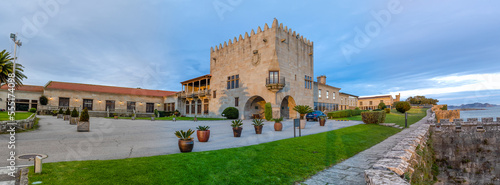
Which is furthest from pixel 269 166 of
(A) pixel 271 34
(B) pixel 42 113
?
(B) pixel 42 113

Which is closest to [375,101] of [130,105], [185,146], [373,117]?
[373,117]

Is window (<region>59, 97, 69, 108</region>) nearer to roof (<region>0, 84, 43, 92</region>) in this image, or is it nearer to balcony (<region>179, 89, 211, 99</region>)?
roof (<region>0, 84, 43, 92</region>)

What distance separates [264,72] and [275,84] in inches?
122

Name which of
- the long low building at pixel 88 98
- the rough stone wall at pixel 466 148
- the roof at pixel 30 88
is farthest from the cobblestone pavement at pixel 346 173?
the roof at pixel 30 88

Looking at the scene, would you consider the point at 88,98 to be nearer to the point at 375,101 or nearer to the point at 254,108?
the point at 254,108

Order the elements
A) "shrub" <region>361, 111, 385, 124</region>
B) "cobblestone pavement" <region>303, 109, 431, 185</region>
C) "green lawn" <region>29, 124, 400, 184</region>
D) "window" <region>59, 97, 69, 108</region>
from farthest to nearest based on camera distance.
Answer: "window" <region>59, 97, 69, 108</region>, "shrub" <region>361, 111, 385, 124</region>, "cobblestone pavement" <region>303, 109, 431, 185</region>, "green lawn" <region>29, 124, 400, 184</region>

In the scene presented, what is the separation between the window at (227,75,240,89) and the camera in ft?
111

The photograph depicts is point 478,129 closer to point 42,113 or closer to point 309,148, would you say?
point 309,148

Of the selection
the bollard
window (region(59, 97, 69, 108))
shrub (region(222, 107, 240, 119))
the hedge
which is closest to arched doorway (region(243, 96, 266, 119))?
shrub (region(222, 107, 240, 119))

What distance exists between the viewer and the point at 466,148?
18344 millimetres

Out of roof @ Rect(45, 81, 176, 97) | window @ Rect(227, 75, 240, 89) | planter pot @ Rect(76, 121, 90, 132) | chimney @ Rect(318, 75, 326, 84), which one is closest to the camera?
planter pot @ Rect(76, 121, 90, 132)

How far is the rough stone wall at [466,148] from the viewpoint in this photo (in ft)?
55.4

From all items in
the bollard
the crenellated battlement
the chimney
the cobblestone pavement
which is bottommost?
the cobblestone pavement

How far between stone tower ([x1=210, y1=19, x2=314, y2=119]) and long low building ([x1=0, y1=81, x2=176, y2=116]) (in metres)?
17.9
